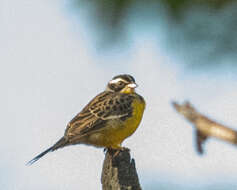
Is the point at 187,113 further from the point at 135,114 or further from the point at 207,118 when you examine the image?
the point at 135,114

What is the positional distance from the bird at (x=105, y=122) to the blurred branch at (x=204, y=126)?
444 cm

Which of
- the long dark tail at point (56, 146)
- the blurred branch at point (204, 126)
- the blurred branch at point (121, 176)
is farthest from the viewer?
the long dark tail at point (56, 146)

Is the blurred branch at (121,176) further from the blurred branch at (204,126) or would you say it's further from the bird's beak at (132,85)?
the bird's beak at (132,85)

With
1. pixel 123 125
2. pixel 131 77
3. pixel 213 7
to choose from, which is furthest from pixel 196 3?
pixel 131 77

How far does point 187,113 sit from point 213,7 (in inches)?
13.8

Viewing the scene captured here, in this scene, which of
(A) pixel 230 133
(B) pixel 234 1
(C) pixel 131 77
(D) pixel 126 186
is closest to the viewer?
(A) pixel 230 133

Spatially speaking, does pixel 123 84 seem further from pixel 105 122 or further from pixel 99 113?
pixel 105 122

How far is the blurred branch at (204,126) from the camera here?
697 mm

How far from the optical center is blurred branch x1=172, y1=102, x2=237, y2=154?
2.29ft

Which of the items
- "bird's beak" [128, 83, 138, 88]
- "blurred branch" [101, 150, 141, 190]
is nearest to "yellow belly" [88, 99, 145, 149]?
"bird's beak" [128, 83, 138, 88]

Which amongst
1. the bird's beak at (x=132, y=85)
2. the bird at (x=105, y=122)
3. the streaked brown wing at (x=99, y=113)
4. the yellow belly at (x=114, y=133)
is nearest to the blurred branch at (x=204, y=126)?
the bird at (x=105, y=122)

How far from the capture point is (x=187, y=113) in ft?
2.60

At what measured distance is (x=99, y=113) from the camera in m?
5.68

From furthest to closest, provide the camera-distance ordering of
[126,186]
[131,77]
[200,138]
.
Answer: [131,77], [126,186], [200,138]
